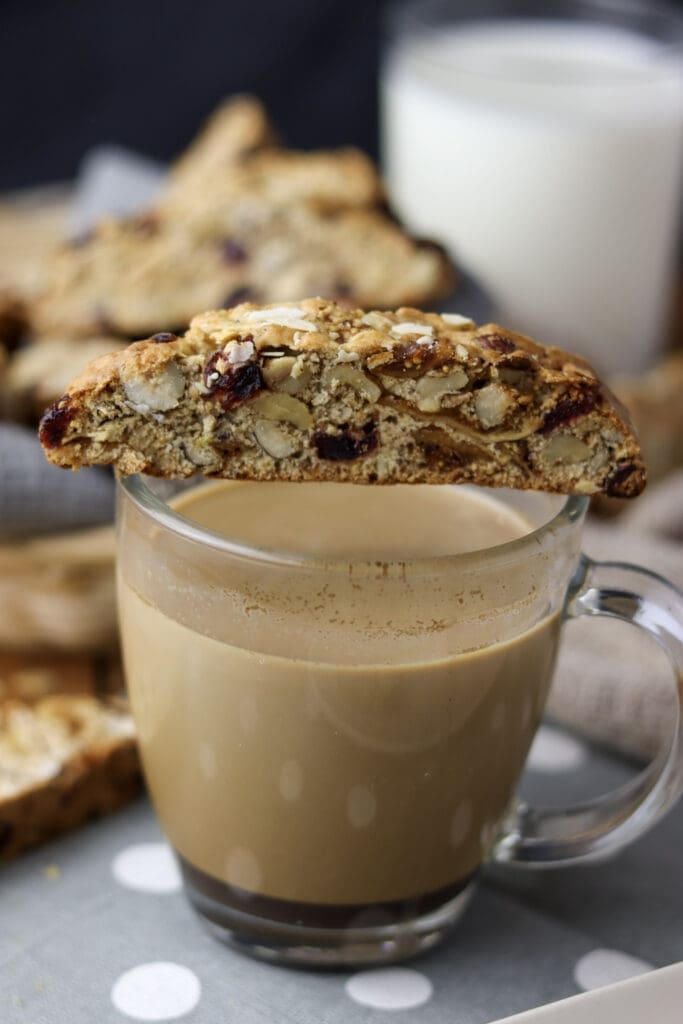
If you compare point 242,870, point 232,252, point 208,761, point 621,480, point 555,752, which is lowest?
point 555,752

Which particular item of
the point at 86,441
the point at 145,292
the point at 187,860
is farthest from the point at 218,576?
the point at 145,292

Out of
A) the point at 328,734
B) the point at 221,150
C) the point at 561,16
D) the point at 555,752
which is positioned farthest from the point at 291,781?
the point at 561,16

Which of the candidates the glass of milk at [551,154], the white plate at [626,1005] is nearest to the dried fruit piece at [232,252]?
the glass of milk at [551,154]

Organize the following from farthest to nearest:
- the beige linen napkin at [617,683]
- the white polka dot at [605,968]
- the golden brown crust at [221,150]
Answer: the golden brown crust at [221,150], the beige linen napkin at [617,683], the white polka dot at [605,968]

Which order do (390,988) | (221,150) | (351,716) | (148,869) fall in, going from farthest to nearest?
(221,150) → (148,869) → (390,988) → (351,716)

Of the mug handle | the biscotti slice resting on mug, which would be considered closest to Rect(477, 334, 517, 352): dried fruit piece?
the biscotti slice resting on mug

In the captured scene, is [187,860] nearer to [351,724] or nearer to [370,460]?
[351,724]

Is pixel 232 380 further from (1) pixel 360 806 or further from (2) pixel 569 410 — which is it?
(1) pixel 360 806

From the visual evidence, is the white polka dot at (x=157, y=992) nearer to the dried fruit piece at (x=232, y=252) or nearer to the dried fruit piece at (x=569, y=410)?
the dried fruit piece at (x=569, y=410)
